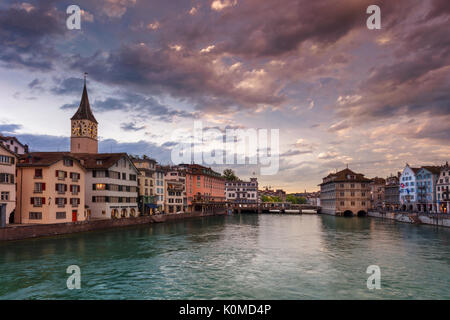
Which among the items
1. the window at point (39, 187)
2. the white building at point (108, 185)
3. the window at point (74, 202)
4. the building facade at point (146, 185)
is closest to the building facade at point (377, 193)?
the building facade at point (146, 185)

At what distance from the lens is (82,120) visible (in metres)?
115

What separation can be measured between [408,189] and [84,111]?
115m

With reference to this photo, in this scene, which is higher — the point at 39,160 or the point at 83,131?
the point at 83,131

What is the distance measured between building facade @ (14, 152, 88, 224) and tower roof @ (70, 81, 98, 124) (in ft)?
198

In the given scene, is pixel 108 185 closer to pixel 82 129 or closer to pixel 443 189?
pixel 82 129

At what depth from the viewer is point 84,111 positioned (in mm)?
116562

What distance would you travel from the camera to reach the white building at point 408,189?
121m

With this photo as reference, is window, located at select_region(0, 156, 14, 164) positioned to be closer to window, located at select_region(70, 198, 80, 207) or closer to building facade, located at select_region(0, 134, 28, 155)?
window, located at select_region(70, 198, 80, 207)

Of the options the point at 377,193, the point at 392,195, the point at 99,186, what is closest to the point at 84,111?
the point at 99,186
